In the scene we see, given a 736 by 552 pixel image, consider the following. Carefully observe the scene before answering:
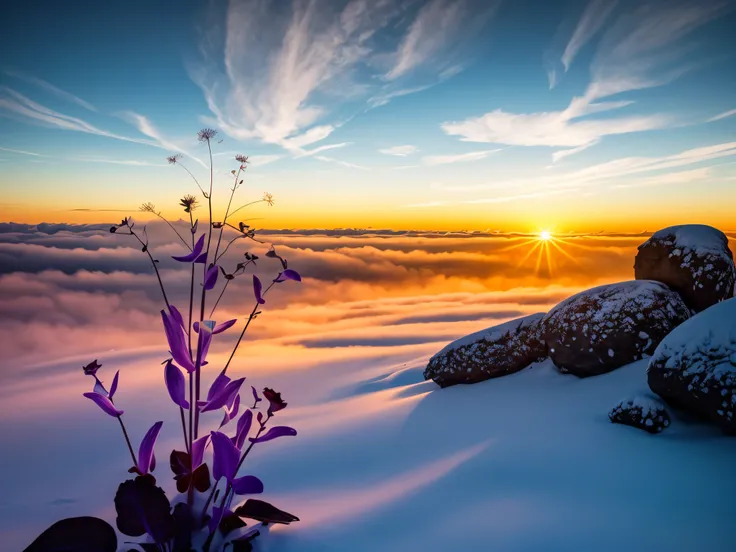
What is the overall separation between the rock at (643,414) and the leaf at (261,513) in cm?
277

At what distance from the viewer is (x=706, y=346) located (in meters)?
3.15

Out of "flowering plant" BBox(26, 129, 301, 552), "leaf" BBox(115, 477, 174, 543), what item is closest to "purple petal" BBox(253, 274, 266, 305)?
"flowering plant" BBox(26, 129, 301, 552)

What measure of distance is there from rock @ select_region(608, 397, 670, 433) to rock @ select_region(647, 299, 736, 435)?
19 cm

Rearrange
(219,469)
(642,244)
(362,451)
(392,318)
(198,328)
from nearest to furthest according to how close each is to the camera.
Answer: (219,469) → (198,328) → (362,451) → (642,244) → (392,318)

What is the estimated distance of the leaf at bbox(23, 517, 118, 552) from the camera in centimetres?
171

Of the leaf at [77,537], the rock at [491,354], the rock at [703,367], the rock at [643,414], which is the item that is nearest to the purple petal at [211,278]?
the leaf at [77,537]

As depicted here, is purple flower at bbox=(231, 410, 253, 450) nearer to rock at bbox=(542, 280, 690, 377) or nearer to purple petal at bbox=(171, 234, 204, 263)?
purple petal at bbox=(171, 234, 204, 263)

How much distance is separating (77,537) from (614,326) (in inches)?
201

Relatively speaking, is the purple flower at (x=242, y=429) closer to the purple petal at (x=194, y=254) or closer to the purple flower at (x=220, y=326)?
the purple flower at (x=220, y=326)

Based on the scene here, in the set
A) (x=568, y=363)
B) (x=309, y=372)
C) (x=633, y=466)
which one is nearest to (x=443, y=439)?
(x=633, y=466)

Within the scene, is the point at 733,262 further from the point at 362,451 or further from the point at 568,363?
the point at 362,451

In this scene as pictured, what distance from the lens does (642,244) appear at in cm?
572

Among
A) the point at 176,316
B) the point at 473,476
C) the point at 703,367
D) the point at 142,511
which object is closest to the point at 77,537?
the point at 142,511

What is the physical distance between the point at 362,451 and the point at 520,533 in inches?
74.9
